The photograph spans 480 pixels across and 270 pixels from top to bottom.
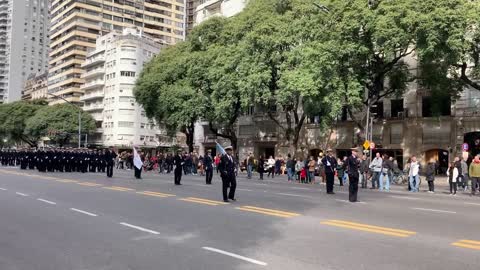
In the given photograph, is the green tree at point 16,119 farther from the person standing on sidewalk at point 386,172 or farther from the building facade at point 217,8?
the person standing on sidewalk at point 386,172

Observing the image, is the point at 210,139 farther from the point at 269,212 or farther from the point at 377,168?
the point at 269,212

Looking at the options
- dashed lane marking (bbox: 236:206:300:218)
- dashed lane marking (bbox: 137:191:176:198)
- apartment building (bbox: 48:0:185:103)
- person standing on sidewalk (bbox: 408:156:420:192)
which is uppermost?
apartment building (bbox: 48:0:185:103)

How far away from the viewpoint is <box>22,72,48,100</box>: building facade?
126331mm

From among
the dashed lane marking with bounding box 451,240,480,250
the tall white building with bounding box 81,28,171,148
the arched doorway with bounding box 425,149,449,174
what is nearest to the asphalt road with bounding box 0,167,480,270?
the dashed lane marking with bounding box 451,240,480,250

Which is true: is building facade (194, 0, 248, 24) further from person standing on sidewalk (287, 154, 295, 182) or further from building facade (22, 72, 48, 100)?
building facade (22, 72, 48, 100)

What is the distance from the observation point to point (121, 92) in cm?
8512

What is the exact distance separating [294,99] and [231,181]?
24.2m

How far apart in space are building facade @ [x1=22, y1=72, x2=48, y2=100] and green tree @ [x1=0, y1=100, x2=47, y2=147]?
2514cm

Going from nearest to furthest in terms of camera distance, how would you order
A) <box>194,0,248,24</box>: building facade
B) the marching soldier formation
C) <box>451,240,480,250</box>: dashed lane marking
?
<box>451,240,480,250</box>: dashed lane marking < the marching soldier formation < <box>194,0,248,24</box>: building facade

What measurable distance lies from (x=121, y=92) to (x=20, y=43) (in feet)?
283

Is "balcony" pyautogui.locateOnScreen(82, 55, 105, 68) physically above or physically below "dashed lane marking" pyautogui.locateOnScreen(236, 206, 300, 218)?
above

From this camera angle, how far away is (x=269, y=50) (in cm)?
3756

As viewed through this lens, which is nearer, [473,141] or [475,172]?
[475,172]

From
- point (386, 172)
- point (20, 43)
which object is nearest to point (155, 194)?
point (386, 172)
